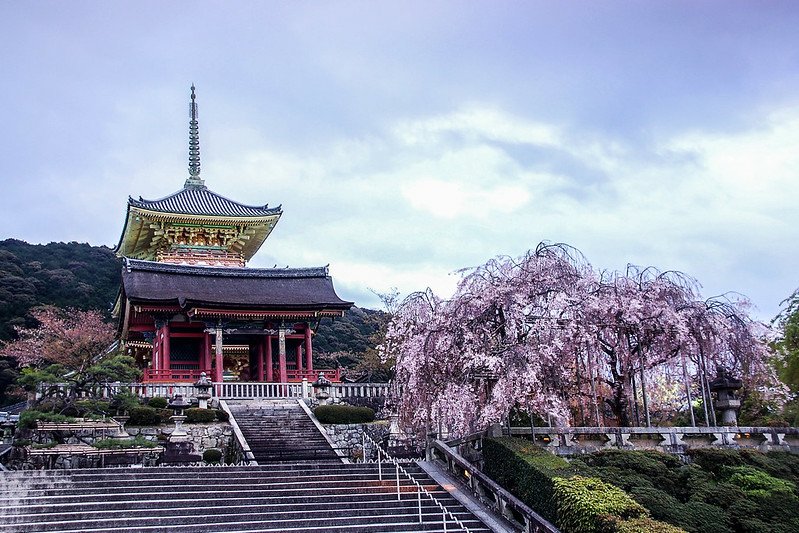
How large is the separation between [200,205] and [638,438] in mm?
31737

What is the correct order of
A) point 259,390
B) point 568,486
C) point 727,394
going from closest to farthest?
point 568,486, point 727,394, point 259,390

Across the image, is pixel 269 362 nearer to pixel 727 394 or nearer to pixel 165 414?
pixel 165 414

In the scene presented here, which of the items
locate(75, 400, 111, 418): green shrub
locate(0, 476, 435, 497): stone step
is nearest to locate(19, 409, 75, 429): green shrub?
locate(75, 400, 111, 418): green shrub

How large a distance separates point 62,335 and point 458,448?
2439 centimetres

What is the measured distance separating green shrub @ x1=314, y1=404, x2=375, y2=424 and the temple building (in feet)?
21.4

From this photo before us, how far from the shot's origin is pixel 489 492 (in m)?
19.0

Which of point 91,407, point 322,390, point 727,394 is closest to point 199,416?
point 91,407

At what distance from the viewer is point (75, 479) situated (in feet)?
58.6

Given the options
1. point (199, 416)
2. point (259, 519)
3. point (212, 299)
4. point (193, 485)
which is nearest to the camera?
point (259, 519)

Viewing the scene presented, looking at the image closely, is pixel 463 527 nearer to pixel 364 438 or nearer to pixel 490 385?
pixel 490 385

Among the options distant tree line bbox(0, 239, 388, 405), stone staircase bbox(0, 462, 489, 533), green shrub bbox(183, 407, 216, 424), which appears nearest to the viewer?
stone staircase bbox(0, 462, 489, 533)

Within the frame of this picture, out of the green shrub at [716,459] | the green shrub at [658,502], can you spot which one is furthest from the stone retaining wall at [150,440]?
the green shrub at [716,459]

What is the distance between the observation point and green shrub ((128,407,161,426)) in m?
25.8

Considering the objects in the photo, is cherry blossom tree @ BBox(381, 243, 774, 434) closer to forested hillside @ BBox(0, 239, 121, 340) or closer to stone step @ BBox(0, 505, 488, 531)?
stone step @ BBox(0, 505, 488, 531)
